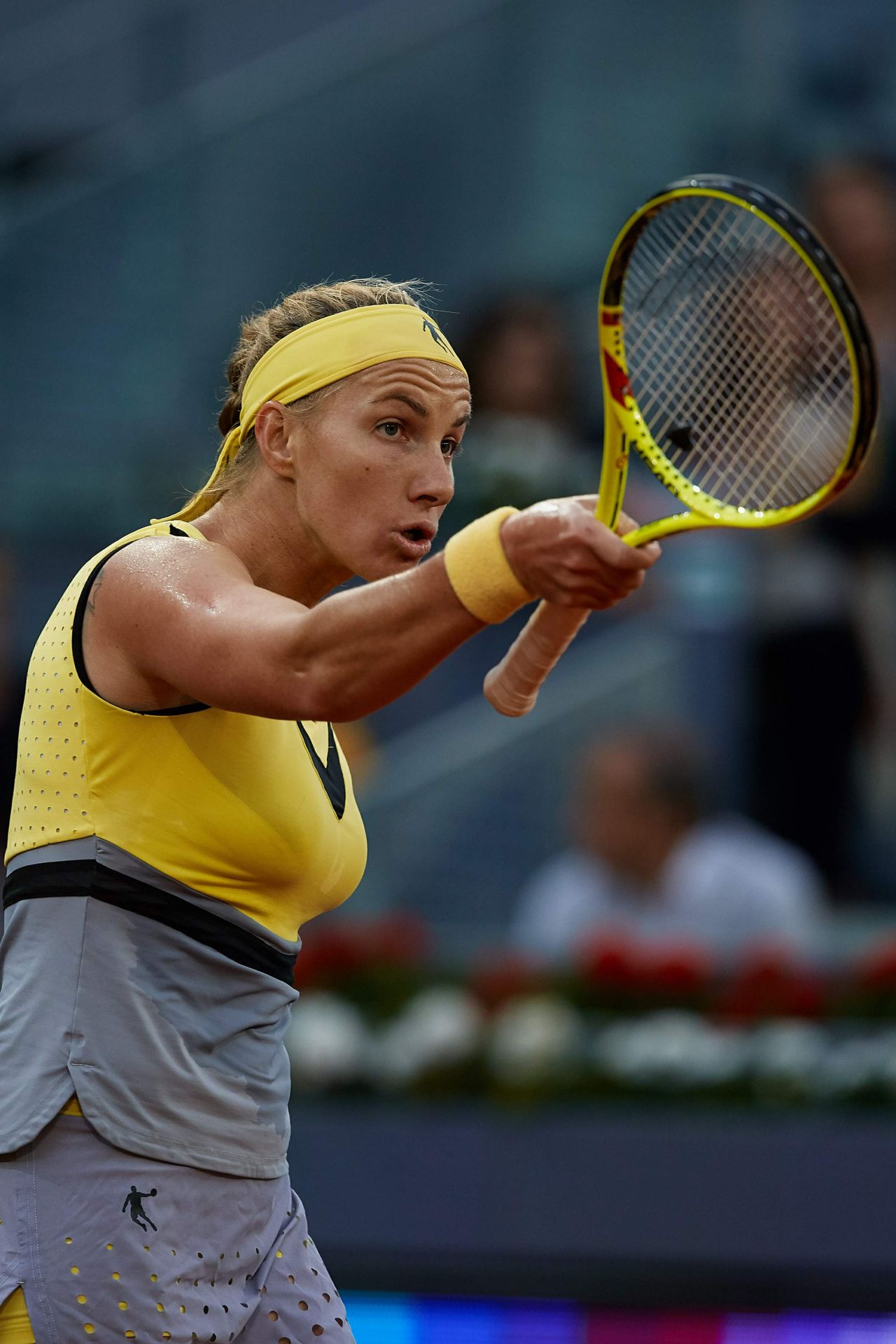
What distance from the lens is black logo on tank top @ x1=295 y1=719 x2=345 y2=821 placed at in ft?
8.23

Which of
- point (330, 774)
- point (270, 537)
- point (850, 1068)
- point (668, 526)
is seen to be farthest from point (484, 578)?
point (850, 1068)

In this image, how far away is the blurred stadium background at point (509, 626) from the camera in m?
4.76

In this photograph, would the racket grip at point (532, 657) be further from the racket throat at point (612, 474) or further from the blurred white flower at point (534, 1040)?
the blurred white flower at point (534, 1040)

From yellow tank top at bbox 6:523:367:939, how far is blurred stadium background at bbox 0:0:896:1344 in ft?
2.58

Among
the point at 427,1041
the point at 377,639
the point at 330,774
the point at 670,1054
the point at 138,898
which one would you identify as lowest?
the point at 670,1054

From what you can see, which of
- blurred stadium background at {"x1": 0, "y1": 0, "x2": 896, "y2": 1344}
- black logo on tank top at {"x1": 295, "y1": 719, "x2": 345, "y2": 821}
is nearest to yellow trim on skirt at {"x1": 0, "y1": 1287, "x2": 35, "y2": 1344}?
A: black logo on tank top at {"x1": 295, "y1": 719, "x2": 345, "y2": 821}

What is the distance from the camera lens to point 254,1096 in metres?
2.41

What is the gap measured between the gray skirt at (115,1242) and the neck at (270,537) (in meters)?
0.71

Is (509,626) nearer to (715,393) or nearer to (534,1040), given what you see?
(534,1040)

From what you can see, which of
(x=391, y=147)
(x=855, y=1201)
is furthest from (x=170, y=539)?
(x=391, y=147)

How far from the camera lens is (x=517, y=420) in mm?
6859

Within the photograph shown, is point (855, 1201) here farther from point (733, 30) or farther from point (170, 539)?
point (733, 30)

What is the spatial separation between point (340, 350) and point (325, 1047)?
2981 mm

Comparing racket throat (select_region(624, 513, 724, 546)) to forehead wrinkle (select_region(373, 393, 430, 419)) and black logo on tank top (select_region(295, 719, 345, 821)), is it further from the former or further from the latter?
black logo on tank top (select_region(295, 719, 345, 821))
